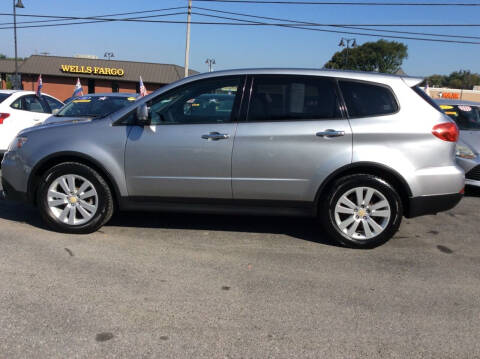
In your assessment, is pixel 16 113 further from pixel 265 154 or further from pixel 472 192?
pixel 472 192

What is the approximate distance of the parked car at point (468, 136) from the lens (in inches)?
274

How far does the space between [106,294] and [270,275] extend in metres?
1.37

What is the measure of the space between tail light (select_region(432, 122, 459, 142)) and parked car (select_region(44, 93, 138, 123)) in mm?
5951

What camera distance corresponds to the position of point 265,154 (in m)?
4.43

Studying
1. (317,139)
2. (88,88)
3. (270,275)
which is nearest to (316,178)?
(317,139)

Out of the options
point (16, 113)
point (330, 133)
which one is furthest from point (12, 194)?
point (16, 113)

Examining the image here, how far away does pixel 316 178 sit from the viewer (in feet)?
14.5

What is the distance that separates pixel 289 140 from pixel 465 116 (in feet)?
17.5

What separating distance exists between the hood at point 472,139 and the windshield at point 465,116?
0.30m

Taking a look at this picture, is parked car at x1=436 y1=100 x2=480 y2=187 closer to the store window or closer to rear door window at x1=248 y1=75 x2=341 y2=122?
rear door window at x1=248 y1=75 x2=341 y2=122

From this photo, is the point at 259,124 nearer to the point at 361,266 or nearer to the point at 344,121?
the point at 344,121

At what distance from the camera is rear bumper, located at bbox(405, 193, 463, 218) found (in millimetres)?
4410

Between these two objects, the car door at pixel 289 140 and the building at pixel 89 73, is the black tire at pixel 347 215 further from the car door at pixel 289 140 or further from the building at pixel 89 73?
the building at pixel 89 73

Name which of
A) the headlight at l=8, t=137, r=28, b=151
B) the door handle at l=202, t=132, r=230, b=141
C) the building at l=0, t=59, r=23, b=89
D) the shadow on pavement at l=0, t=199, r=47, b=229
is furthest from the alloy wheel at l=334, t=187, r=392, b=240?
the building at l=0, t=59, r=23, b=89
